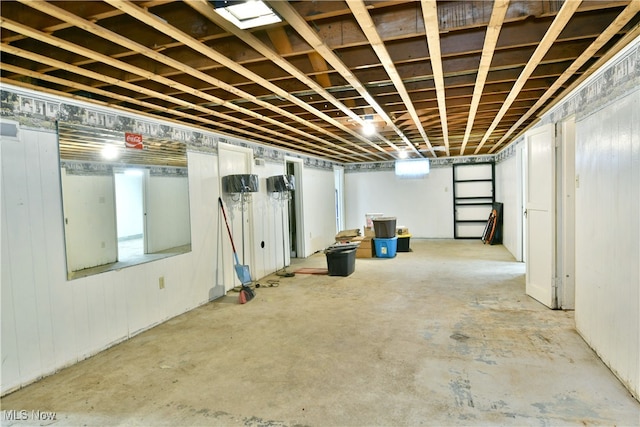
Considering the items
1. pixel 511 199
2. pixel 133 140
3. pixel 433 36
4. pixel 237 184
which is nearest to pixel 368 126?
pixel 237 184

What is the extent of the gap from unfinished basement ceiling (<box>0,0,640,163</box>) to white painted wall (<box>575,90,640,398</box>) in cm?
52

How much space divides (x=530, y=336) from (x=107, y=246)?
417 cm

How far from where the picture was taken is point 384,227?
743cm

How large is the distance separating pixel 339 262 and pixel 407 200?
201 inches

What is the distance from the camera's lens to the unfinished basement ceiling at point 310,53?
6.11 feet

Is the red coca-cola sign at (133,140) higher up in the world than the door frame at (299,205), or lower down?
higher up

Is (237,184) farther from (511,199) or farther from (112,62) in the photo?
(511,199)

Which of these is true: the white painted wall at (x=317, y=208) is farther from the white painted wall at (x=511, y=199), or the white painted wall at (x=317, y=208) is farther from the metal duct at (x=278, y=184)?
the white painted wall at (x=511, y=199)

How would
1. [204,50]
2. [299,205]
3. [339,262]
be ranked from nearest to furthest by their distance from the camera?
[204,50]
[339,262]
[299,205]

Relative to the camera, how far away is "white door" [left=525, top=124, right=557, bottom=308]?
3971 millimetres

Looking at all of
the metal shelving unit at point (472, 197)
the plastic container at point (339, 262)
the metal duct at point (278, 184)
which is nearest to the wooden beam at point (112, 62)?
the metal duct at point (278, 184)

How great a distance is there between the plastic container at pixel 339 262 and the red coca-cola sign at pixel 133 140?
338 centimetres

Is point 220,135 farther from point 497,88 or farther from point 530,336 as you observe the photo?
point 530,336

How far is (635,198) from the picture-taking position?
2.24 metres
